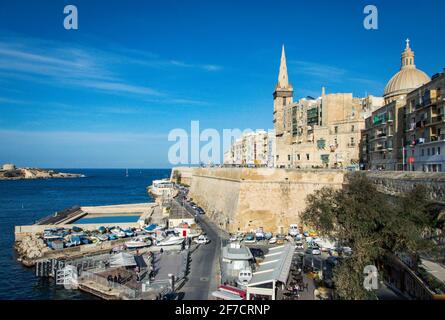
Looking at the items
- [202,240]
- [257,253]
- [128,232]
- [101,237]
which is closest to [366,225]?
[257,253]

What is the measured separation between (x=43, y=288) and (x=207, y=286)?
11.2m

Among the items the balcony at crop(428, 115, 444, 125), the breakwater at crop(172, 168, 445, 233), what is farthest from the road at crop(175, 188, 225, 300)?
the balcony at crop(428, 115, 444, 125)

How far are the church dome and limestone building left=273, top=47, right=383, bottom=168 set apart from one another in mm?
5017

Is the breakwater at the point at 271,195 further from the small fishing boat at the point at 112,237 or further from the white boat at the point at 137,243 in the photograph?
the small fishing boat at the point at 112,237

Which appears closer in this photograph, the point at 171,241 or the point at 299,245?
the point at 299,245

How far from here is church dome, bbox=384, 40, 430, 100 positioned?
4047 centimetres

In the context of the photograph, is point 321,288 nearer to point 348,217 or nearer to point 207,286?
point 348,217

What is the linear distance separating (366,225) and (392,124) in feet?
74.1

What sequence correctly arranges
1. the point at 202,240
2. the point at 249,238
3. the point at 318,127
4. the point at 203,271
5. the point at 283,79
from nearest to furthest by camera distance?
1. the point at 203,271
2. the point at 202,240
3. the point at 249,238
4. the point at 318,127
5. the point at 283,79

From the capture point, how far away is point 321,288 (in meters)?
18.6

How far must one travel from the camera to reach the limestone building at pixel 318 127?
149 feet

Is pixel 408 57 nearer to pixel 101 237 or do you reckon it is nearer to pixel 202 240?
pixel 202 240

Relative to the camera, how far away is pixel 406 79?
40938 mm

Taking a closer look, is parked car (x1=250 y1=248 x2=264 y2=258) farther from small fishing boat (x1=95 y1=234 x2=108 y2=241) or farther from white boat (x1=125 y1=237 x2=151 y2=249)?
small fishing boat (x1=95 y1=234 x2=108 y2=241)
